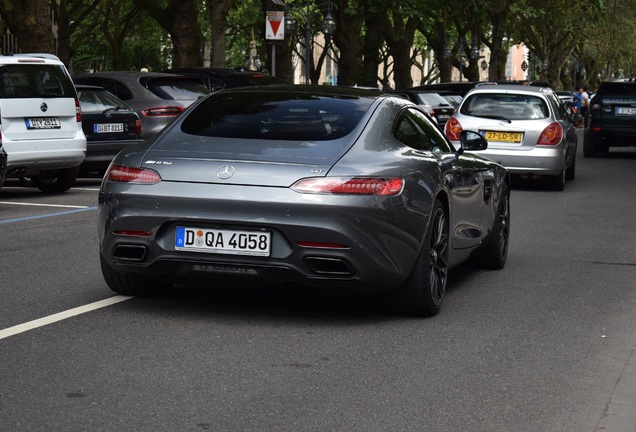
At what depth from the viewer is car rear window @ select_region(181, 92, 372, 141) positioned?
7957 millimetres

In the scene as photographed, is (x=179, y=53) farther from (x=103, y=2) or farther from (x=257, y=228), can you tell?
(x=257, y=228)

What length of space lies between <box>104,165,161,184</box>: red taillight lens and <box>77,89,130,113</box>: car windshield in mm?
12037

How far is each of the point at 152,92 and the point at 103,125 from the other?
95.0 inches

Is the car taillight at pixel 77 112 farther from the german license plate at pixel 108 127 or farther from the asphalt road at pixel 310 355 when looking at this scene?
the asphalt road at pixel 310 355

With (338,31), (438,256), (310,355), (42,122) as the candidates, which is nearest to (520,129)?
(42,122)

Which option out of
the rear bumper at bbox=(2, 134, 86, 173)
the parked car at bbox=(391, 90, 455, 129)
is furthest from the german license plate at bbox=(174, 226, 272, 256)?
the parked car at bbox=(391, 90, 455, 129)

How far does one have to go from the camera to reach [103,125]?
1975 cm

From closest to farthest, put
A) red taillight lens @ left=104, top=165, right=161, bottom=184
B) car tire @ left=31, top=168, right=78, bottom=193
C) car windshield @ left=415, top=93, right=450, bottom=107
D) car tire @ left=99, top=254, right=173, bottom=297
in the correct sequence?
red taillight lens @ left=104, top=165, right=161, bottom=184 < car tire @ left=99, top=254, right=173, bottom=297 < car tire @ left=31, top=168, right=78, bottom=193 < car windshield @ left=415, top=93, right=450, bottom=107

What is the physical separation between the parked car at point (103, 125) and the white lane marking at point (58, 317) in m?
11.3

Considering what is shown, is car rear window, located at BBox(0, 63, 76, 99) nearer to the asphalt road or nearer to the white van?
the white van

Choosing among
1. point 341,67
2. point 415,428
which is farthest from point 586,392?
point 341,67

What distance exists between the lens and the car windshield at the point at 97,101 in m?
19.8

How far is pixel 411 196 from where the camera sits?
7.77 m

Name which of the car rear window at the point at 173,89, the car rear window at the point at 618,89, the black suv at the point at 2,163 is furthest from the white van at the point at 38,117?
the car rear window at the point at 618,89
